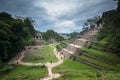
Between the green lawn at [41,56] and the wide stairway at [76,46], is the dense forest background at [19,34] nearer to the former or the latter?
the wide stairway at [76,46]

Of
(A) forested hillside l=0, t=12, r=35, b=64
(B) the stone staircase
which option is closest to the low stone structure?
(B) the stone staircase

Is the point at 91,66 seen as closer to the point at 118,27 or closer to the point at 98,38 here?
the point at 118,27

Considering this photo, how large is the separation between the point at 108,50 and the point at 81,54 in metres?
5.66

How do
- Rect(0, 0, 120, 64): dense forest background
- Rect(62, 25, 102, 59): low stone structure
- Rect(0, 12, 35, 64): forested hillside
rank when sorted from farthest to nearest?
1. Rect(62, 25, 102, 59): low stone structure
2. Rect(0, 12, 35, 64): forested hillside
3. Rect(0, 0, 120, 64): dense forest background

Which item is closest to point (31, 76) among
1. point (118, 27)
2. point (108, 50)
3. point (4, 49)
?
point (4, 49)

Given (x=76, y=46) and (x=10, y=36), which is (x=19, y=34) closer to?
(x=10, y=36)

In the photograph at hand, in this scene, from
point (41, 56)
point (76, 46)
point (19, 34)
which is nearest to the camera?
point (19, 34)

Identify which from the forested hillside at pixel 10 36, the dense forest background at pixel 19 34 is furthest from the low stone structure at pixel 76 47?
the forested hillside at pixel 10 36

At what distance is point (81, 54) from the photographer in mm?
31672

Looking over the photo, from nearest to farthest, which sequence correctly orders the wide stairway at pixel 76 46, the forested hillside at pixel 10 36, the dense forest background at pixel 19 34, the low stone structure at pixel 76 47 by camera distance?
the dense forest background at pixel 19 34
the forested hillside at pixel 10 36
the low stone structure at pixel 76 47
the wide stairway at pixel 76 46

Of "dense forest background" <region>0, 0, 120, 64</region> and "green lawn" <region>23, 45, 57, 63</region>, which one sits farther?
"green lawn" <region>23, 45, 57, 63</region>

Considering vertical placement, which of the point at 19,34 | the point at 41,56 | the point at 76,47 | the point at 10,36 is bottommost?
the point at 41,56

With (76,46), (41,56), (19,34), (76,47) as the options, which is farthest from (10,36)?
(76,46)

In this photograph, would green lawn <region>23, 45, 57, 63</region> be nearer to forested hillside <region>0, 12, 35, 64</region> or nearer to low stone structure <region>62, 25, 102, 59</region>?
low stone structure <region>62, 25, 102, 59</region>
